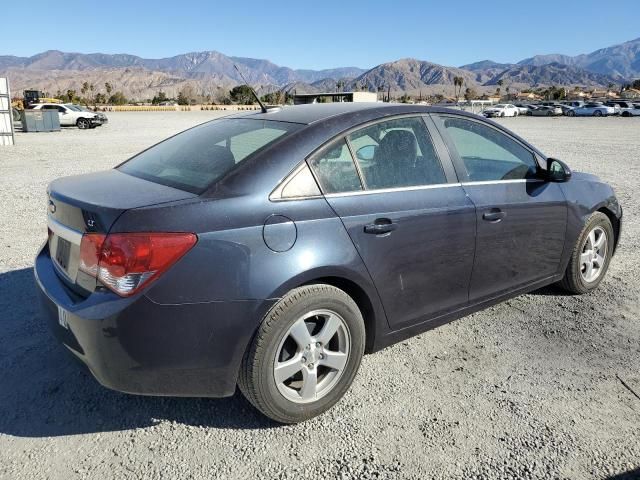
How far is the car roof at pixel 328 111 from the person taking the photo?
324 centimetres

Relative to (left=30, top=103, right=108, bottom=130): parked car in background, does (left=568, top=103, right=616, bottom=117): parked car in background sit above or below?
above

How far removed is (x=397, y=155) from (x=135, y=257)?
1.72m

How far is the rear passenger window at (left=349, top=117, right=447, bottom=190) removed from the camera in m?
3.12

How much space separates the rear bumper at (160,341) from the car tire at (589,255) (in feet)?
9.91

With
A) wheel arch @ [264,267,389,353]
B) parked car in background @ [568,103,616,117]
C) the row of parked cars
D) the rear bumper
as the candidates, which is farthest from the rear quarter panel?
parked car in background @ [568,103,616,117]

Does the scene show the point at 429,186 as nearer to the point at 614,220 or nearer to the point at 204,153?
the point at 204,153

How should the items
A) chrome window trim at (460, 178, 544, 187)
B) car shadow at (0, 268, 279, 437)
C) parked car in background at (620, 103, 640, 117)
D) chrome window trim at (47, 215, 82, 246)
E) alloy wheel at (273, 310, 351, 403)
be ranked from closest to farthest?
1. chrome window trim at (47, 215, 82, 246)
2. alloy wheel at (273, 310, 351, 403)
3. car shadow at (0, 268, 279, 437)
4. chrome window trim at (460, 178, 544, 187)
5. parked car in background at (620, 103, 640, 117)

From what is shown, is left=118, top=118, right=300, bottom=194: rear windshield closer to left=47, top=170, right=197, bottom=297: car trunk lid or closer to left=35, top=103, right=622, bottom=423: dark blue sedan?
left=35, top=103, right=622, bottom=423: dark blue sedan

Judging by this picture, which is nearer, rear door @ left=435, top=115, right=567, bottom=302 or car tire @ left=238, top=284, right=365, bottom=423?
car tire @ left=238, top=284, right=365, bottom=423

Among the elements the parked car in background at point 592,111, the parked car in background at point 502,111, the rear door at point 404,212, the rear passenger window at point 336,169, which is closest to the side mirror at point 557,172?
the rear door at point 404,212

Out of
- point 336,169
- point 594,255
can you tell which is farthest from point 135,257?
point 594,255

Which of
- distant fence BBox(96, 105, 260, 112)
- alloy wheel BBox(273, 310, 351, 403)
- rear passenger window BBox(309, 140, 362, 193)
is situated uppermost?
rear passenger window BBox(309, 140, 362, 193)

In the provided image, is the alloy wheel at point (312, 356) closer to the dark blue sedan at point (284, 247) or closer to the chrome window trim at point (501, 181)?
the dark blue sedan at point (284, 247)

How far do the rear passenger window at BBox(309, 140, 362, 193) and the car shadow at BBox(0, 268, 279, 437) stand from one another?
4.41 ft
